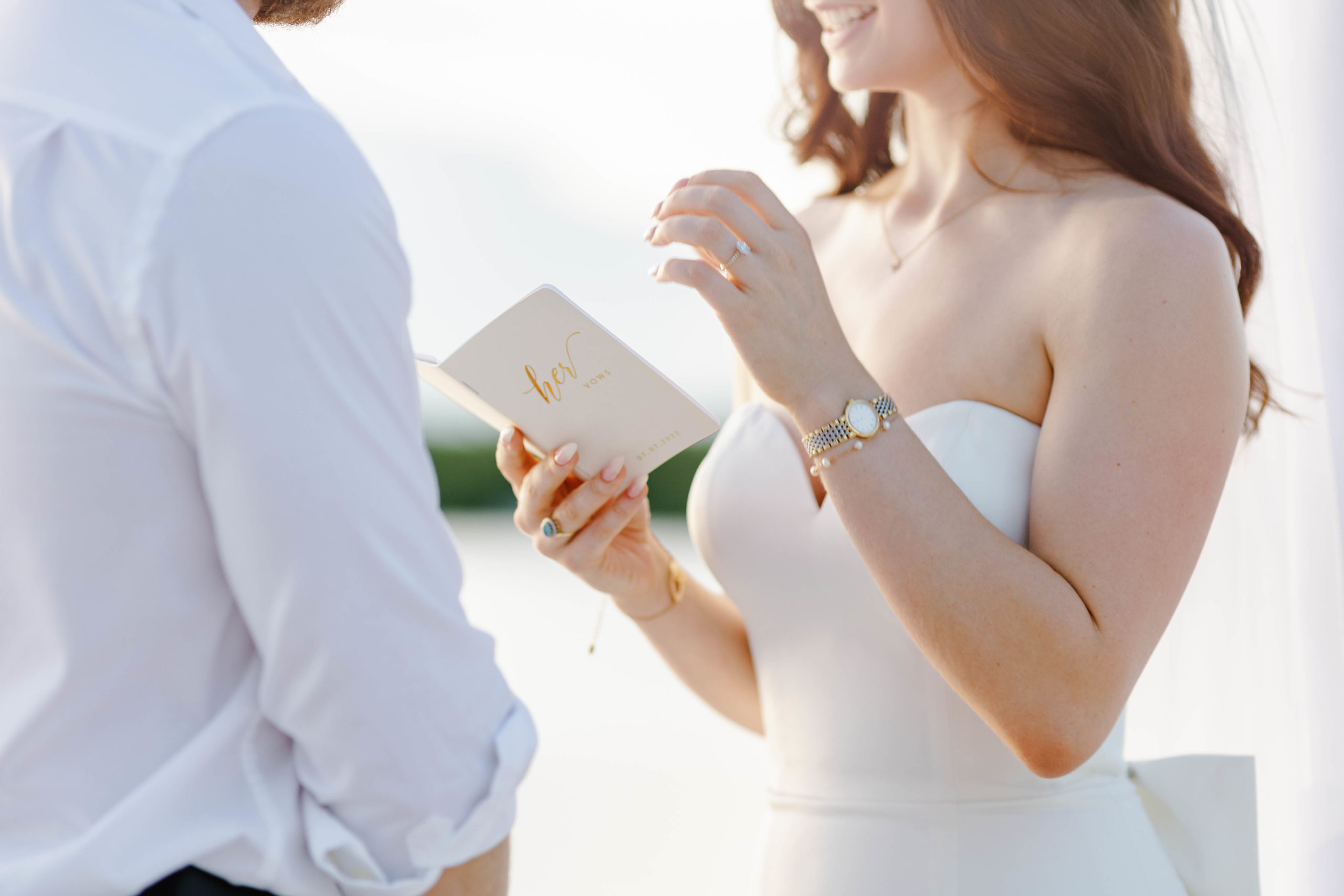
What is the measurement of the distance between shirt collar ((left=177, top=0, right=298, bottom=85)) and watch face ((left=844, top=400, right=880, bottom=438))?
665 mm

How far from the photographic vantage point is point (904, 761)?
1349 millimetres

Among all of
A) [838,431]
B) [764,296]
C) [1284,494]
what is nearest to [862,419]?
[838,431]

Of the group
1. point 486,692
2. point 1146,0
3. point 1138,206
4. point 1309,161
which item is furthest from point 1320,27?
point 486,692

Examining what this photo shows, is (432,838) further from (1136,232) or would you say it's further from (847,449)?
(1136,232)

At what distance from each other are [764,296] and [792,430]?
0.42 metres

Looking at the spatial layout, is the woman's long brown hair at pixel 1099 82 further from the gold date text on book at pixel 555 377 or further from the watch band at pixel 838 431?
A: the gold date text on book at pixel 555 377

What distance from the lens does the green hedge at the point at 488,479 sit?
33.7 feet

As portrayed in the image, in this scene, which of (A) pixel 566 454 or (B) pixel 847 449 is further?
(A) pixel 566 454

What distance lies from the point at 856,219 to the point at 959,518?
775mm

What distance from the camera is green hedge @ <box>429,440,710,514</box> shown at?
1027cm

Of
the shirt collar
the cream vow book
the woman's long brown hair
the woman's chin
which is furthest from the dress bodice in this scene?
the shirt collar

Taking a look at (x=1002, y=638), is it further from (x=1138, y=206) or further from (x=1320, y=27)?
(x=1320, y=27)

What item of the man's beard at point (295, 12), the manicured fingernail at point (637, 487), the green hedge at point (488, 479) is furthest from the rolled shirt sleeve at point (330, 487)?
the green hedge at point (488, 479)

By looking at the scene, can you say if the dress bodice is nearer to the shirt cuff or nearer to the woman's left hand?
the woman's left hand
